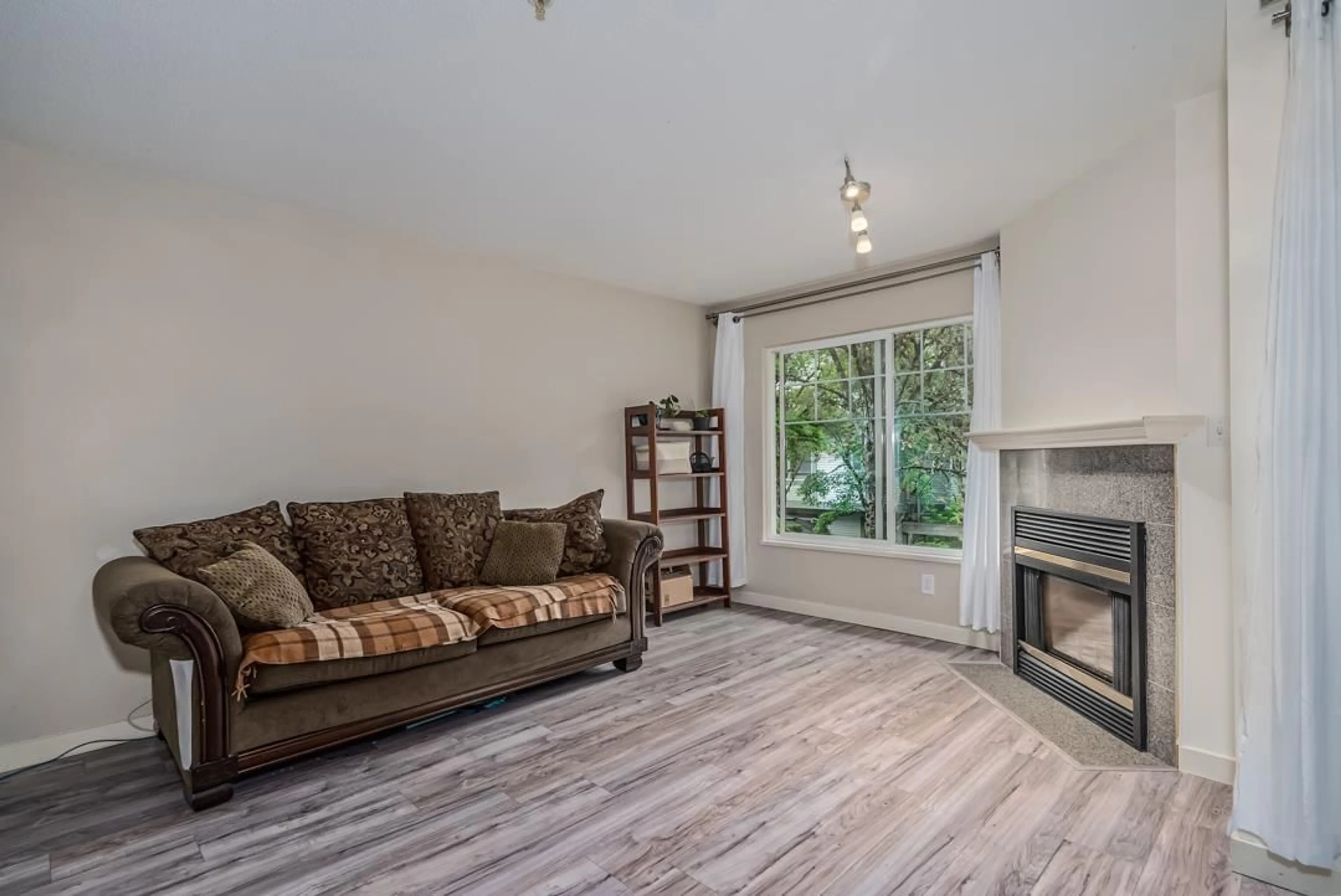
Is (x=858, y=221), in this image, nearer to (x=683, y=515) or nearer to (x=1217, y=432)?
(x=1217, y=432)

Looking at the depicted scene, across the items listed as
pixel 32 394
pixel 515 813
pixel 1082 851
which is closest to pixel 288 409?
pixel 32 394

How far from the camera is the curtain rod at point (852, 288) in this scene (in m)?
4.04

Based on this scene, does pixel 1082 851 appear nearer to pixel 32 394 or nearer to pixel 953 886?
pixel 953 886

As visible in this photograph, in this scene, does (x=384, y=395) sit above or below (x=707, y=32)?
below

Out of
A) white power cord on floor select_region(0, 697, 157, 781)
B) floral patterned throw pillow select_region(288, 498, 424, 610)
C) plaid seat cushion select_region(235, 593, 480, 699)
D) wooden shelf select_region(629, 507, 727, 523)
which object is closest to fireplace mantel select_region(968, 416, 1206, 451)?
wooden shelf select_region(629, 507, 727, 523)

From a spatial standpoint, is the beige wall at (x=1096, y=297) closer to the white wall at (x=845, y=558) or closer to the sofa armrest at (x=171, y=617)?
the white wall at (x=845, y=558)

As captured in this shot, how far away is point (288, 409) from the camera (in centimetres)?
331

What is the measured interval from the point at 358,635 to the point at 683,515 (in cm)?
282

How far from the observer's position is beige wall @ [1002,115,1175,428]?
102 inches

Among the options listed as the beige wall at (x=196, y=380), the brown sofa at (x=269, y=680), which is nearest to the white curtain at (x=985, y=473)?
the brown sofa at (x=269, y=680)

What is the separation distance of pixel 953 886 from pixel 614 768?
3.96 feet

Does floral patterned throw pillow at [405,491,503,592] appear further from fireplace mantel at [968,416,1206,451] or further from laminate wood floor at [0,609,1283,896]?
fireplace mantel at [968,416,1206,451]

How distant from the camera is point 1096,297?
294 cm

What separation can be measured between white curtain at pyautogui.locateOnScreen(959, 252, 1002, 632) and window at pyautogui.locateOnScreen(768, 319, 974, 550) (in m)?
0.15
